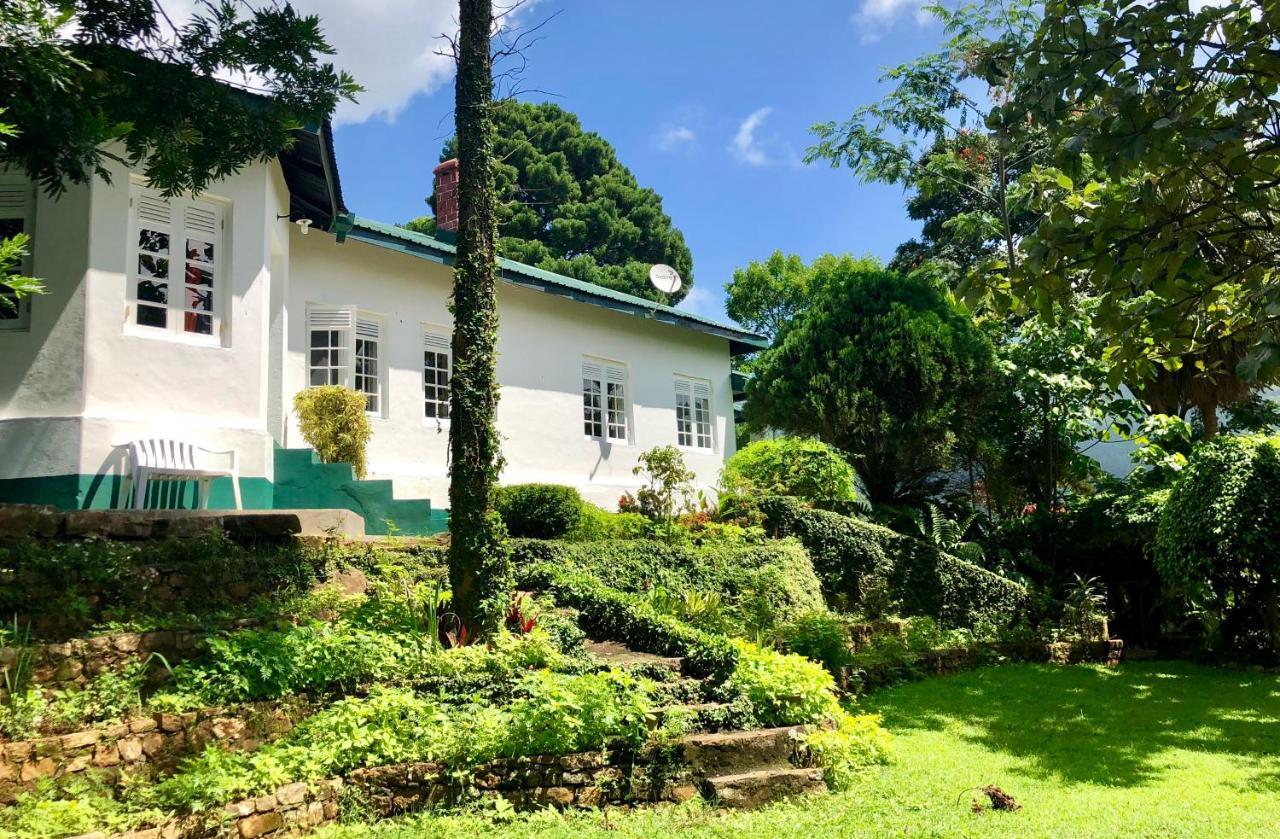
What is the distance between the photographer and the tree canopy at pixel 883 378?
15195mm

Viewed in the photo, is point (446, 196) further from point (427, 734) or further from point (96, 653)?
point (427, 734)

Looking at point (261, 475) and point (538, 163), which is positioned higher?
point (538, 163)

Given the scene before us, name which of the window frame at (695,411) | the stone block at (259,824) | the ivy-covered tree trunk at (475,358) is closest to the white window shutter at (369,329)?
the ivy-covered tree trunk at (475,358)

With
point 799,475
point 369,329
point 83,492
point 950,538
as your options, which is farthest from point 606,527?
point 83,492

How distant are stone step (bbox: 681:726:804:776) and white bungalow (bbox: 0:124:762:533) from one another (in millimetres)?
3460

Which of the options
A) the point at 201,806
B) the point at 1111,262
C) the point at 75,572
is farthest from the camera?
the point at 75,572

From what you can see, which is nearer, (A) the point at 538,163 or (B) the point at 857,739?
(B) the point at 857,739

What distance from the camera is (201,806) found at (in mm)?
4883

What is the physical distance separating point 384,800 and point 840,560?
28.7 ft

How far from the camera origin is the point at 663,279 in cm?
1864

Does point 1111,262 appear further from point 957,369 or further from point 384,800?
point 957,369

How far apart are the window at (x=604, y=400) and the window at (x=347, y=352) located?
433 cm

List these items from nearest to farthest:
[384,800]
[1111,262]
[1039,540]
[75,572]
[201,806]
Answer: [1111,262] → [201,806] → [384,800] → [75,572] → [1039,540]

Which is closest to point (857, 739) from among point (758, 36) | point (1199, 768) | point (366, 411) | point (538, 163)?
point (1199, 768)
